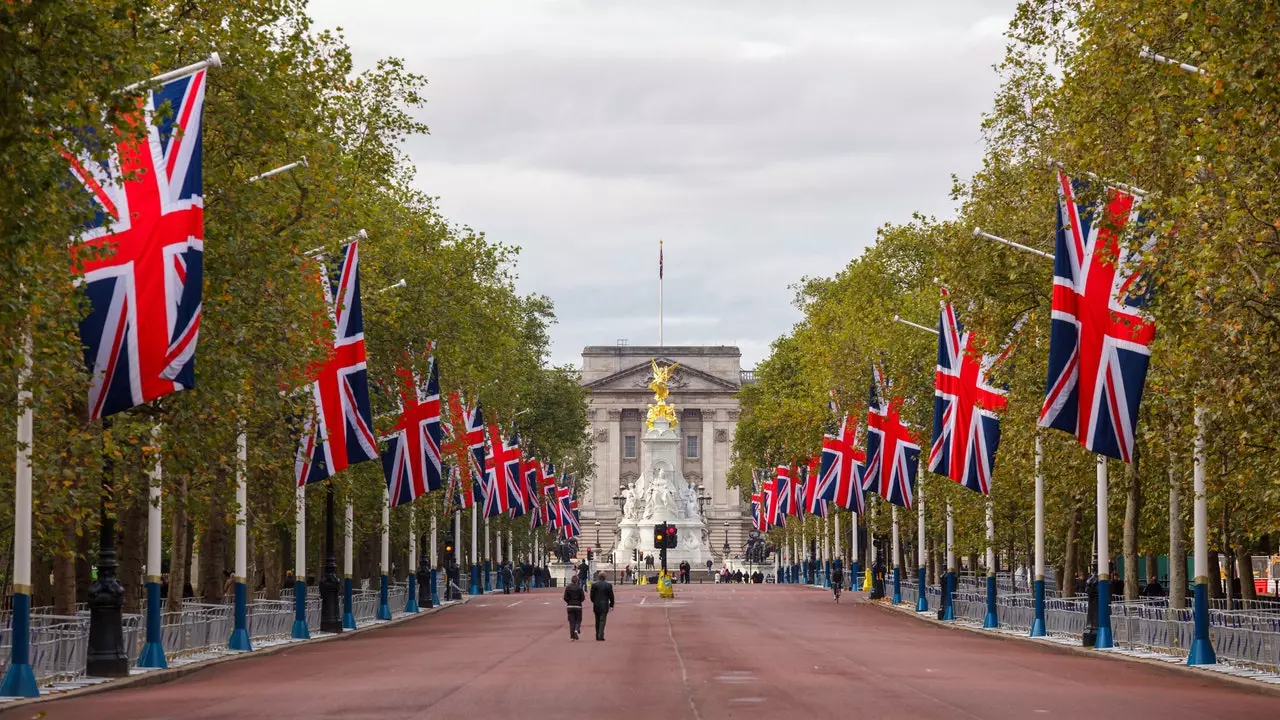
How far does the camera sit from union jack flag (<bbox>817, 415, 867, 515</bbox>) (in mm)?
66250

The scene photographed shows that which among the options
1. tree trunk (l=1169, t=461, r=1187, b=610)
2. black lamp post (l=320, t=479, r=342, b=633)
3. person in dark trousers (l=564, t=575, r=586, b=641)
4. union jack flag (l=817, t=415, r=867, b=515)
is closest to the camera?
tree trunk (l=1169, t=461, r=1187, b=610)

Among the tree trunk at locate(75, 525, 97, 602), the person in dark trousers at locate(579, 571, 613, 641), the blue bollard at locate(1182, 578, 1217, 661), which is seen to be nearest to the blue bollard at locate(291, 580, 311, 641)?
the tree trunk at locate(75, 525, 97, 602)

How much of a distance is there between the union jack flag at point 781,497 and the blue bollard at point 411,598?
29.6m

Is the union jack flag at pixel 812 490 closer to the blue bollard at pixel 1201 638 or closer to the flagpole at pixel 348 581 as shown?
the flagpole at pixel 348 581

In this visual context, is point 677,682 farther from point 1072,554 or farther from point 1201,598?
point 1072,554

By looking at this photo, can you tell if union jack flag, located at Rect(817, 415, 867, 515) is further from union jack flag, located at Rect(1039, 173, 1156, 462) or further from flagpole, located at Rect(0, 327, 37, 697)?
flagpole, located at Rect(0, 327, 37, 697)

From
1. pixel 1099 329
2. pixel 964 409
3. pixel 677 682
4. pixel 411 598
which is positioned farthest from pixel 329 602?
pixel 1099 329

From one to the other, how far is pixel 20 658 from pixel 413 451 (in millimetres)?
24303

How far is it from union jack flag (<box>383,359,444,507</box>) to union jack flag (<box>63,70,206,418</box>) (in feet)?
84.9

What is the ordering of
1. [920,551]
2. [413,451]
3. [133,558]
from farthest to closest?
[920,551] < [413,451] < [133,558]

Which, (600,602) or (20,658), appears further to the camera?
(600,602)

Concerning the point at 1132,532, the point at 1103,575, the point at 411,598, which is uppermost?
the point at 1132,532

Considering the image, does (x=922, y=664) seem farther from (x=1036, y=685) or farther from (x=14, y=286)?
(x=14, y=286)

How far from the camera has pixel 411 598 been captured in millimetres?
69125
